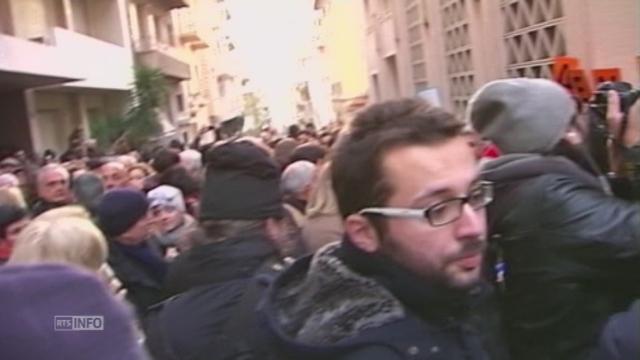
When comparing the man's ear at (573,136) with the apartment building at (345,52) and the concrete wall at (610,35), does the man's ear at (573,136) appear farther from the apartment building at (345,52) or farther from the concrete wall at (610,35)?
the apartment building at (345,52)

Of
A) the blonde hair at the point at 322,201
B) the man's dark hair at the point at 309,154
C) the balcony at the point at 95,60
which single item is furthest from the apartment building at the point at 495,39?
the balcony at the point at 95,60

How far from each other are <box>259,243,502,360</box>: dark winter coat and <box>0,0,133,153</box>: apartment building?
13436mm

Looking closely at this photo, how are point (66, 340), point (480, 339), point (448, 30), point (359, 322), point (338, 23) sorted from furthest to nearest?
1. point (338, 23)
2. point (448, 30)
3. point (480, 339)
4. point (359, 322)
5. point (66, 340)

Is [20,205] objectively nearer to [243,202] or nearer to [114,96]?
[243,202]

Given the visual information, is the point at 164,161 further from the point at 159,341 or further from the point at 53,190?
the point at 159,341

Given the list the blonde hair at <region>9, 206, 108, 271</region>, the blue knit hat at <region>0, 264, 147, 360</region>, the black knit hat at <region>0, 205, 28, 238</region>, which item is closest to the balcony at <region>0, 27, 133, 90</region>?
the black knit hat at <region>0, 205, 28, 238</region>

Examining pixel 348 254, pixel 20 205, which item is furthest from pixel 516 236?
pixel 20 205

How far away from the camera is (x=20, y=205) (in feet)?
17.8

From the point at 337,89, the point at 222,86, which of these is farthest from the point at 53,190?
the point at 222,86

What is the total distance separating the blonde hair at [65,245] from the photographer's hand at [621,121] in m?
1.78

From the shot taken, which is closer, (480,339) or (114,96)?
(480,339)

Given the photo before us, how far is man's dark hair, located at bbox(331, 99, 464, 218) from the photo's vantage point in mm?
1937

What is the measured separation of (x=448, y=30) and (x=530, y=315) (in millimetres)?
17029

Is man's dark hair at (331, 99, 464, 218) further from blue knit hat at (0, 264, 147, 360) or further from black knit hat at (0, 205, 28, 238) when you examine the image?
black knit hat at (0, 205, 28, 238)
